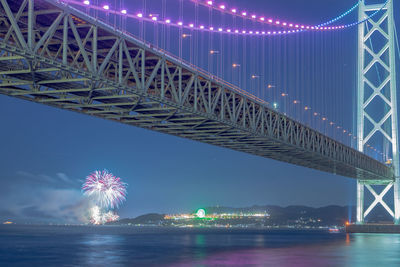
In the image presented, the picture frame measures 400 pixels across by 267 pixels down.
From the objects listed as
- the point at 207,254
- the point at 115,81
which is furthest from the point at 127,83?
the point at 207,254

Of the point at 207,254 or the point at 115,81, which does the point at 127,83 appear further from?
the point at 207,254

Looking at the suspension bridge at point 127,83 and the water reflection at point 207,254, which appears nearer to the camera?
the suspension bridge at point 127,83

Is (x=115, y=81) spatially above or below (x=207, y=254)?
above

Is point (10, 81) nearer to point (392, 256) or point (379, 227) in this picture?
point (392, 256)

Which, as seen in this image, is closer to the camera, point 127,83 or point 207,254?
point 127,83

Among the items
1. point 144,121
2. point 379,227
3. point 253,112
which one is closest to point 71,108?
point 144,121

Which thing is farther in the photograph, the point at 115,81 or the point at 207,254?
the point at 207,254

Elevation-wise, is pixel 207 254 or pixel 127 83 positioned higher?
pixel 127 83

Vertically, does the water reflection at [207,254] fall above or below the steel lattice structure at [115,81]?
below

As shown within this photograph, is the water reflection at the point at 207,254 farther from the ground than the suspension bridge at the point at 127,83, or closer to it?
closer to it
